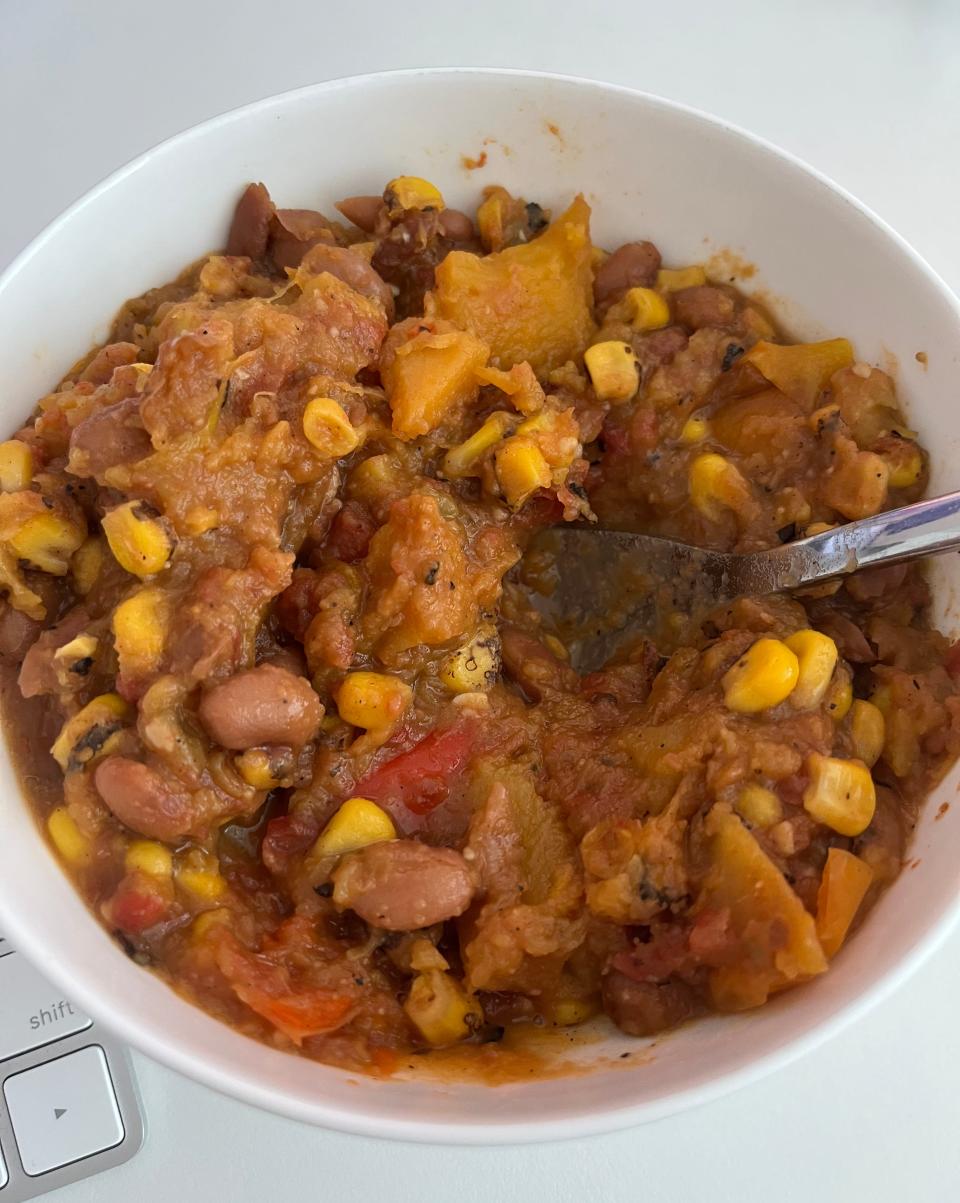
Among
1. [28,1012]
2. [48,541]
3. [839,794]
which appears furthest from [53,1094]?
[839,794]

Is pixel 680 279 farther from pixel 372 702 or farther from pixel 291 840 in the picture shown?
pixel 291 840

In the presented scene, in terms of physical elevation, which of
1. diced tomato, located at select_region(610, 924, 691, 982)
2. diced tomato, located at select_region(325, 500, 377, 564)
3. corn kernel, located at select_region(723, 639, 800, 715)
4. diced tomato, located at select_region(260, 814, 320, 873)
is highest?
diced tomato, located at select_region(325, 500, 377, 564)

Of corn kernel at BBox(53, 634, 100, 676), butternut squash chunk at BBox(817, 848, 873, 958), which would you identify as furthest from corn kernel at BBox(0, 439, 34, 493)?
butternut squash chunk at BBox(817, 848, 873, 958)

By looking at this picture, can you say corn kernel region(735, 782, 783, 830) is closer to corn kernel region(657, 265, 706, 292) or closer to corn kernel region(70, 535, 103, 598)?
corn kernel region(657, 265, 706, 292)

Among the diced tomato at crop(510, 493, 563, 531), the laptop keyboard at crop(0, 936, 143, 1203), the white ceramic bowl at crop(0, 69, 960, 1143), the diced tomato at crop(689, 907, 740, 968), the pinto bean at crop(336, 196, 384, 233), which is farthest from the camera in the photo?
the pinto bean at crop(336, 196, 384, 233)

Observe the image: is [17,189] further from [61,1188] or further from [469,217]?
[61,1188]

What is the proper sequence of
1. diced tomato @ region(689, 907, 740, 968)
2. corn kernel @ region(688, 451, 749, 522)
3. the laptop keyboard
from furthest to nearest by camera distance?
corn kernel @ region(688, 451, 749, 522) < the laptop keyboard < diced tomato @ region(689, 907, 740, 968)

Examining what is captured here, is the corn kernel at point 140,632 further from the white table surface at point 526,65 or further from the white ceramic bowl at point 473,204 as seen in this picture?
the white table surface at point 526,65

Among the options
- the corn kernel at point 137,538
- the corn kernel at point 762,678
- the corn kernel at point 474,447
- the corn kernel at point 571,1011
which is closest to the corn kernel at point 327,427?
the corn kernel at point 474,447
